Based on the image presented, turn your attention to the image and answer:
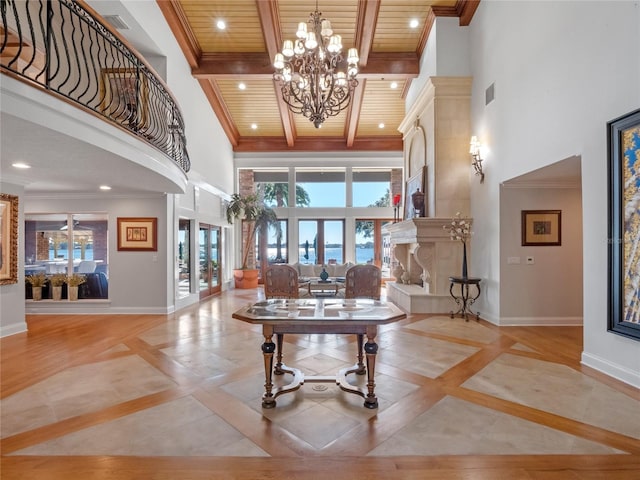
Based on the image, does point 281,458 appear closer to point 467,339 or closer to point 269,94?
point 467,339

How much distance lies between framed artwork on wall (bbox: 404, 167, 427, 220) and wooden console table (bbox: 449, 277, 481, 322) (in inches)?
69.3

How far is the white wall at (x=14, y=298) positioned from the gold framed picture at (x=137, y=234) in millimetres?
1559

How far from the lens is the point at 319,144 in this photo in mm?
11117

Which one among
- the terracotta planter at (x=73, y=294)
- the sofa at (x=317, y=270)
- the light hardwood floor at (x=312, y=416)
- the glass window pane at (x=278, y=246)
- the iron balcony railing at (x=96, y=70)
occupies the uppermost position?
the iron balcony railing at (x=96, y=70)

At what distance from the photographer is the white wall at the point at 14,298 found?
5.03 m

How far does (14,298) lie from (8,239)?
954 mm

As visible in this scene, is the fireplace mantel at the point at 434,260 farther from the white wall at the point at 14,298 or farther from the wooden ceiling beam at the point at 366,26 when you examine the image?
the white wall at the point at 14,298

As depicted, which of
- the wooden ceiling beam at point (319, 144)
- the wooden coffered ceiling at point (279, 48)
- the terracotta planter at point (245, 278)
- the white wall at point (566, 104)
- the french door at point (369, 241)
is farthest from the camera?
the french door at point (369, 241)

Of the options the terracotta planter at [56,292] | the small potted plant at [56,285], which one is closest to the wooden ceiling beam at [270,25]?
the small potted plant at [56,285]

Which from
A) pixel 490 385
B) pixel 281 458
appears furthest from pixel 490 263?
pixel 281 458

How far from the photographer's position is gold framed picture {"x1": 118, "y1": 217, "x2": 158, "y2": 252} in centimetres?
662

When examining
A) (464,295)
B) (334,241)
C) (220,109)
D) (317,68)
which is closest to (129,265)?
(220,109)

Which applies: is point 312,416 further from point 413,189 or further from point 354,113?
point 354,113

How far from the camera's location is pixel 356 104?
911cm
